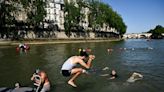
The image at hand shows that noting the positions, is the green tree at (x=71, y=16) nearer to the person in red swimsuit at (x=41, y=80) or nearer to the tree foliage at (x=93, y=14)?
the tree foliage at (x=93, y=14)

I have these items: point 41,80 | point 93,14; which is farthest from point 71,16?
point 41,80

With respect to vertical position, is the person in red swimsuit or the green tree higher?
the green tree

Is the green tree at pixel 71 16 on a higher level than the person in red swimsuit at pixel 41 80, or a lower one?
higher

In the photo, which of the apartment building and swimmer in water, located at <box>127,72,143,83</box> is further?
the apartment building


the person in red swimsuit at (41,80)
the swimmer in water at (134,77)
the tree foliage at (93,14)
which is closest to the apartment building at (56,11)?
the tree foliage at (93,14)

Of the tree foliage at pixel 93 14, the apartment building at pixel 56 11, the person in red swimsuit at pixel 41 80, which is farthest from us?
the apartment building at pixel 56 11

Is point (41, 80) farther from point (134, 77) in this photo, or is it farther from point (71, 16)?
point (71, 16)

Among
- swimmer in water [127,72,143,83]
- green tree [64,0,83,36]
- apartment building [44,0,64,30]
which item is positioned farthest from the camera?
apartment building [44,0,64,30]

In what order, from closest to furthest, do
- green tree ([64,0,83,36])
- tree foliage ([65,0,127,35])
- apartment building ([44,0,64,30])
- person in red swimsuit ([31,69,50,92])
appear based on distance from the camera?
person in red swimsuit ([31,69,50,92])
green tree ([64,0,83,36])
tree foliage ([65,0,127,35])
apartment building ([44,0,64,30])

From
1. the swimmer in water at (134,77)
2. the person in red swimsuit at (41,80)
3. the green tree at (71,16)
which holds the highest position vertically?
the green tree at (71,16)

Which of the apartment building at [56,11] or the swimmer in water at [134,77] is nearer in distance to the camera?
the swimmer in water at [134,77]

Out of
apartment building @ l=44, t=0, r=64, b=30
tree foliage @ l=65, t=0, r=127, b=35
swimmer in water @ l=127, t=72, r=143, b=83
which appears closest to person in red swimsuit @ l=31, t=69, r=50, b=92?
swimmer in water @ l=127, t=72, r=143, b=83

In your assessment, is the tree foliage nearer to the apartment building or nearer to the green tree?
the green tree

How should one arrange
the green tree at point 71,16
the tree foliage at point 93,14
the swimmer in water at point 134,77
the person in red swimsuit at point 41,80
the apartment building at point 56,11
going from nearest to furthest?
the person in red swimsuit at point 41,80, the swimmer in water at point 134,77, the green tree at point 71,16, the tree foliage at point 93,14, the apartment building at point 56,11
